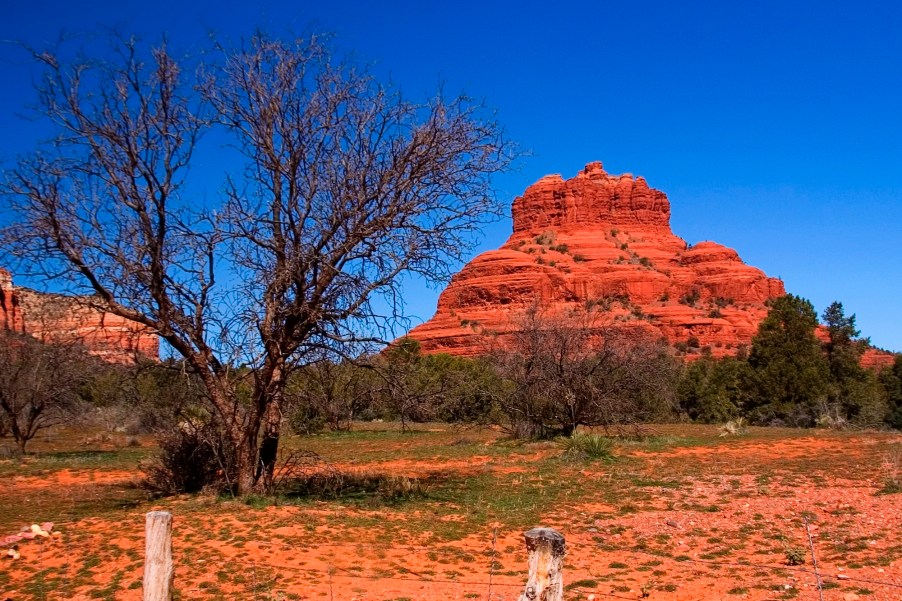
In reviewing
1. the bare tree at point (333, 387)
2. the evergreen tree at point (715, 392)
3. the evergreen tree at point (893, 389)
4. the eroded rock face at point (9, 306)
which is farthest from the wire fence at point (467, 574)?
the evergreen tree at point (893, 389)

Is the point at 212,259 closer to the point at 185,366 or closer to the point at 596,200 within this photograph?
the point at 185,366

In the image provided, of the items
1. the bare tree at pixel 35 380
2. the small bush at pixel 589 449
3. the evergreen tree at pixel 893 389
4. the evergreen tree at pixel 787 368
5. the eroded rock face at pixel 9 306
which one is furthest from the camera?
the evergreen tree at pixel 787 368

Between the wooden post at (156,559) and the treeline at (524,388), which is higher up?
the treeline at (524,388)

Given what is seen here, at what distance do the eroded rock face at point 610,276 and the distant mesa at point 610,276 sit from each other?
0.57 ft

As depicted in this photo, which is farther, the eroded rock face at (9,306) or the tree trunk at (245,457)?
the eroded rock face at (9,306)

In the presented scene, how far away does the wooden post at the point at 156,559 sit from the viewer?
5.92 meters

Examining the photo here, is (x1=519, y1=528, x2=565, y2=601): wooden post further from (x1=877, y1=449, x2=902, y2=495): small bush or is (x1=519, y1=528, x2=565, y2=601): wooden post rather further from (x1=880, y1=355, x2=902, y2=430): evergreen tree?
(x1=880, y1=355, x2=902, y2=430): evergreen tree

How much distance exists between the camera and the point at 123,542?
9789mm

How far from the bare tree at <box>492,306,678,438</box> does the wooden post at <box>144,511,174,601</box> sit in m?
20.9

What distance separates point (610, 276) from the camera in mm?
106688

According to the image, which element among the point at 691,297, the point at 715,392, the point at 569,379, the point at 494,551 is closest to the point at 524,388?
the point at 569,379

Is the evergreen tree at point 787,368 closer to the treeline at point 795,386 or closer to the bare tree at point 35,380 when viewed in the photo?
the treeline at point 795,386

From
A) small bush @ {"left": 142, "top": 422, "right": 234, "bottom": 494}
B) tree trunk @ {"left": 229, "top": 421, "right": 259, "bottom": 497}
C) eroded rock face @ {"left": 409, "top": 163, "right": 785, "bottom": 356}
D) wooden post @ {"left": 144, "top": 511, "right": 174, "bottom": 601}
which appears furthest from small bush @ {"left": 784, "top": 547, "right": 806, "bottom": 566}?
eroded rock face @ {"left": 409, "top": 163, "right": 785, "bottom": 356}

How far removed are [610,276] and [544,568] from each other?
4120 inches
